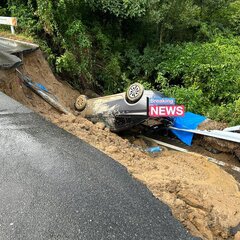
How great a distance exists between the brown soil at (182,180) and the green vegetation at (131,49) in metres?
2.58

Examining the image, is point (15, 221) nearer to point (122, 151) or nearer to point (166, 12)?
point (122, 151)

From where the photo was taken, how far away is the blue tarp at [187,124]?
7.62m

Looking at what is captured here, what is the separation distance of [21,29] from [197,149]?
745 centimetres

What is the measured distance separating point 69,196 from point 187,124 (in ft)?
16.5

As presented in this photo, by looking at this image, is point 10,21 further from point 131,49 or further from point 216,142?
point 216,142

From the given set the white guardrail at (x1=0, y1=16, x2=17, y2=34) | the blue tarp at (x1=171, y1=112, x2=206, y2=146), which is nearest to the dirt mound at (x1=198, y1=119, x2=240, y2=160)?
the blue tarp at (x1=171, y1=112, x2=206, y2=146)

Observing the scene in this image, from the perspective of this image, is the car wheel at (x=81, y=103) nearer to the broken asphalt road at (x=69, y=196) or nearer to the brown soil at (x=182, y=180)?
the brown soil at (x=182, y=180)

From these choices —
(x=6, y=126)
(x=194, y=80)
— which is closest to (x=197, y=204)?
(x=6, y=126)

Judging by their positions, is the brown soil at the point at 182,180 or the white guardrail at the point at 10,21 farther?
the white guardrail at the point at 10,21

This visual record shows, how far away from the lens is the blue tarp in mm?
7621

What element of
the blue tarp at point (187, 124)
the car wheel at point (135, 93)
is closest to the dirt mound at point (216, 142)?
the blue tarp at point (187, 124)

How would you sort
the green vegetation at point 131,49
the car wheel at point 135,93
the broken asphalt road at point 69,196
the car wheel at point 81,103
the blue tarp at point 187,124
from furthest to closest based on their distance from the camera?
the green vegetation at point 131,49, the car wheel at point 81,103, the blue tarp at point 187,124, the car wheel at point 135,93, the broken asphalt road at point 69,196

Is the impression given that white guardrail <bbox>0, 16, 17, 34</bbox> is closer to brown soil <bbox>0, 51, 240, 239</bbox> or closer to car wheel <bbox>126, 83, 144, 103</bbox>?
brown soil <bbox>0, 51, 240, 239</bbox>

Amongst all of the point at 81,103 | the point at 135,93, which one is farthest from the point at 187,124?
the point at 81,103
